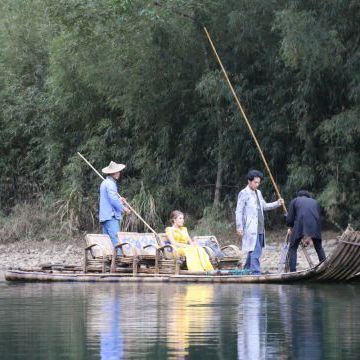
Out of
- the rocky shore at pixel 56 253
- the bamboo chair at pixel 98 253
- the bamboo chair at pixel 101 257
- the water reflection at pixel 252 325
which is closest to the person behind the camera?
the water reflection at pixel 252 325

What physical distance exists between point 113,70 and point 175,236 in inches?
312

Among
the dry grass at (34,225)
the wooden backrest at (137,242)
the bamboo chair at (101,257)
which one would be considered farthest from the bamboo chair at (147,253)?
the dry grass at (34,225)

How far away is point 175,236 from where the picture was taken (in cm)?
1952

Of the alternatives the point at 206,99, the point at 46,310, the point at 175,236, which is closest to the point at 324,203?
the point at 206,99

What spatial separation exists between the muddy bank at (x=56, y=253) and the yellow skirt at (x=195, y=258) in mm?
4160

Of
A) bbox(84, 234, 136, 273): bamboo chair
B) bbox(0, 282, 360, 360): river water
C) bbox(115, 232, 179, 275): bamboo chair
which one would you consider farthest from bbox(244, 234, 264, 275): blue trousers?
bbox(84, 234, 136, 273): bamboo chair

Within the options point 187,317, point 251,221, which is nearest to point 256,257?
point 251,221

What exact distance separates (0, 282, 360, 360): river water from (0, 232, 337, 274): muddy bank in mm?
6196

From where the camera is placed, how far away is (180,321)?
13461 mm

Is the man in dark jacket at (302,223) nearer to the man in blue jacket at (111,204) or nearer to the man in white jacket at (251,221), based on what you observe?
the man in white jacket at (251,221)

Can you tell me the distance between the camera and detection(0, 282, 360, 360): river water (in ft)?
36.6

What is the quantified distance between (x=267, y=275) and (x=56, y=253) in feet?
32.5

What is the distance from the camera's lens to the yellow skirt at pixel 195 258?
62.7 feet

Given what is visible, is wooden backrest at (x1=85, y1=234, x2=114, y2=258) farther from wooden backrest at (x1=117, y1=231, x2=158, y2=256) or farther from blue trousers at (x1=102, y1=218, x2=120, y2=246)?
blue trousers at (x1=102, y1=218, x2=120, y2=246)
